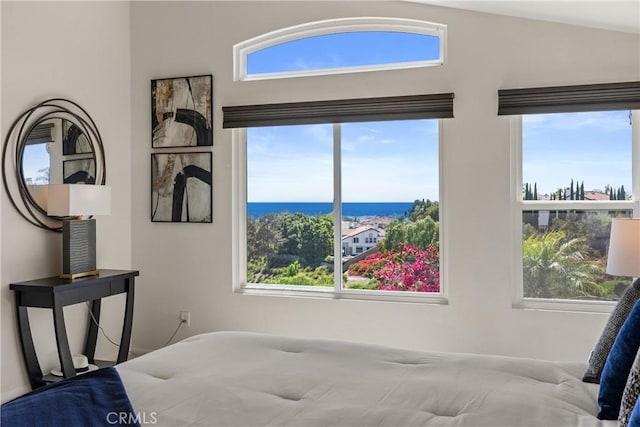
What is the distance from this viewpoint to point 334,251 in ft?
14.0

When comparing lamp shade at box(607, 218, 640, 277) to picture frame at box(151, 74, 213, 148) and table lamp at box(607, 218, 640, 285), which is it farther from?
Result: picture frame at box(151, 74, 213, 148)

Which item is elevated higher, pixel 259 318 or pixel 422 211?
pixel 422 211

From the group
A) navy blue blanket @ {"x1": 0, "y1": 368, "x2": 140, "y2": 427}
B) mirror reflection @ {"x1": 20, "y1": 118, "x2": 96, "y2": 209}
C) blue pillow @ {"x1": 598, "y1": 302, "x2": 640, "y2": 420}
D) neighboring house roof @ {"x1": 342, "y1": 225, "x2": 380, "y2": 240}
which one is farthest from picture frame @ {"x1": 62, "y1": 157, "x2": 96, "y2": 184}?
blue pillow @ {"x1": 598, "y1": 302, "x2": 640, "y2": 420}

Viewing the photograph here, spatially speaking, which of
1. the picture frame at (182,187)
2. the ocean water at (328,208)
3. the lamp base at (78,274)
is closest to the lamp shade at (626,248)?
the ocean water at (328,208)

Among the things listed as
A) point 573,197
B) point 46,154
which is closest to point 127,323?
point 46,154

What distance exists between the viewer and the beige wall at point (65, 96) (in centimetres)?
362

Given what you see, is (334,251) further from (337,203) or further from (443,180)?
(443,180)

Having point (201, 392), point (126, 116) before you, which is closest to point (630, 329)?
point (201, 392)

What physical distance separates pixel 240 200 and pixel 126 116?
45.6 inches

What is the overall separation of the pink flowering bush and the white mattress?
174cm

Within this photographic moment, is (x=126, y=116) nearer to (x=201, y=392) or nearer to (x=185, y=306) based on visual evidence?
(x=185, y=306)

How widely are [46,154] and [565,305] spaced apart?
11.6ft

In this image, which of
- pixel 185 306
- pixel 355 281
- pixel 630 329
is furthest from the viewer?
pixel 185 306

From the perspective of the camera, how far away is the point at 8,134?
3613 mm
